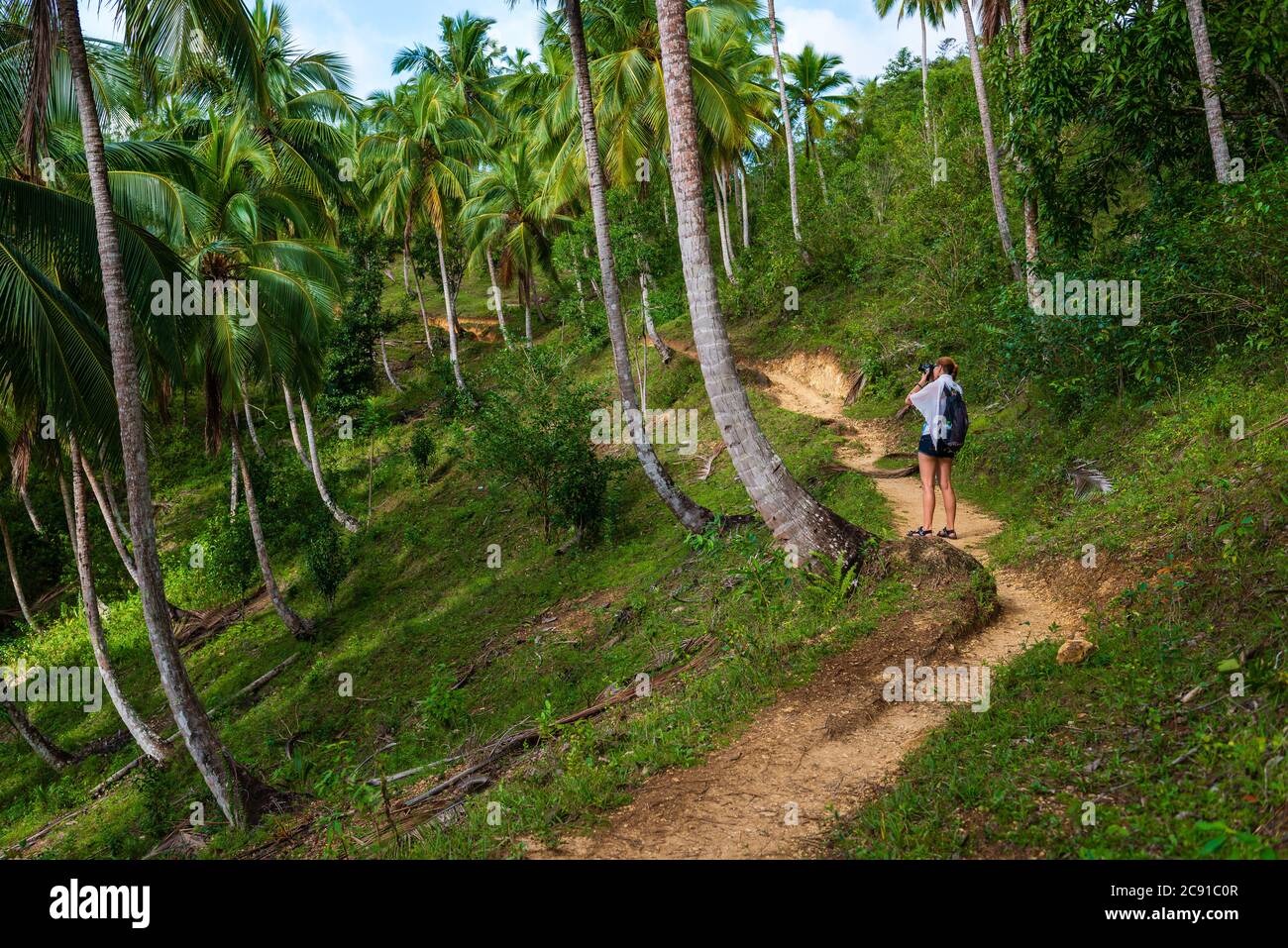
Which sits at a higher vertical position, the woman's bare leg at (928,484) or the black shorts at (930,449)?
the black shorts at (930,449)

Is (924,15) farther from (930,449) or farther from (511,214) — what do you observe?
(930,449)

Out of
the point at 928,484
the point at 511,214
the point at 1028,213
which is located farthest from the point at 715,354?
the point at 511,214

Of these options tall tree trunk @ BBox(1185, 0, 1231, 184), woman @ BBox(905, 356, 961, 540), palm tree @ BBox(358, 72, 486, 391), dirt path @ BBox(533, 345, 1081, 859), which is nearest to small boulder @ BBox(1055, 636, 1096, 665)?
dirt path @ BBox(533, 345, 1081, 859)

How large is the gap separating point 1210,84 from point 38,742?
22754 mm

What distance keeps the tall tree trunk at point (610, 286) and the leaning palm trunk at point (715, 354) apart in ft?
16.6

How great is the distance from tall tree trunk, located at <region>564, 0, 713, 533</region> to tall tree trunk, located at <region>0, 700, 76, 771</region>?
1350cm

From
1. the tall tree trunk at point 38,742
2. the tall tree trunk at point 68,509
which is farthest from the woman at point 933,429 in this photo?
the tall tree trunk at point 38,742

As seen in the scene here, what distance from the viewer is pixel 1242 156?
10609 mm

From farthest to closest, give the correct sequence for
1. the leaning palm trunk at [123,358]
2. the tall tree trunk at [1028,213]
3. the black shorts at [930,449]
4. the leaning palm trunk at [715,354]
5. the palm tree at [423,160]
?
the palm tree at [423,160] → the tall tree trunk at [1028,213] → the leaning palm trunk at [123,358] → the black shorts at [930,449] → the leaning palm trunk at [715,354]

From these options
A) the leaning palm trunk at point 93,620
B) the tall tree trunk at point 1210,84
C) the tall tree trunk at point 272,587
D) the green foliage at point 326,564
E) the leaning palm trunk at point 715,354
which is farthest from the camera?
the green foliage at point 326,564

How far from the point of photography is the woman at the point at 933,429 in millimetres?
8836

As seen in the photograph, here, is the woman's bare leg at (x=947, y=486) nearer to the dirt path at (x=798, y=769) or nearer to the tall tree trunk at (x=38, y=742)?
the dirt path at (x=798, y=769)
